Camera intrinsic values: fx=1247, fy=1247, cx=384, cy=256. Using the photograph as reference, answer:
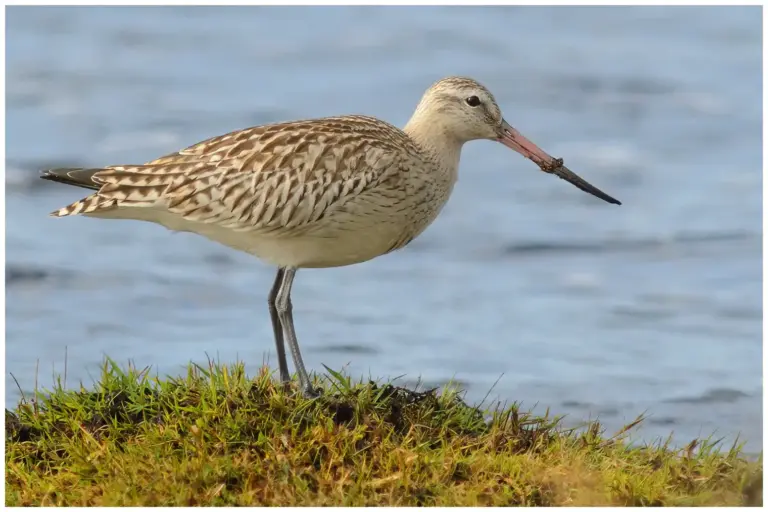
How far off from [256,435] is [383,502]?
2.96 feet

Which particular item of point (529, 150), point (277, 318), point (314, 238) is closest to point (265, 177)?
point (314, 238)

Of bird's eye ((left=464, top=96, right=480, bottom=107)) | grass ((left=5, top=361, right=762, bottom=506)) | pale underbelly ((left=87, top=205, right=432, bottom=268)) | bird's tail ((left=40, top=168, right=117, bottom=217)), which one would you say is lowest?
grass ((left=5, top=361, right=762, bottom=506))

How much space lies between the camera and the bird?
815cm

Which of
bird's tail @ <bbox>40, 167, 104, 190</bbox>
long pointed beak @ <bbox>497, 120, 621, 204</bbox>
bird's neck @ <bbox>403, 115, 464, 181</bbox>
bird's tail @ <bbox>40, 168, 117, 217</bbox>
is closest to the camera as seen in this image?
bird's tail @ <bbox>40, 168, 117, 217</bbox>

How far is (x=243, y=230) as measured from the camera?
832cm

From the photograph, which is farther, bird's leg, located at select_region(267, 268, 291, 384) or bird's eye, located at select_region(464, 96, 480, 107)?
bird's eye, located at select_region(464, 96, 480, 107)

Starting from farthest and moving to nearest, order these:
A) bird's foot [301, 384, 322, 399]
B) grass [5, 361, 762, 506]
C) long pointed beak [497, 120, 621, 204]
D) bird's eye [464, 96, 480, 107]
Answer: long pointed beak [497, 120, 621, 204] < bird's eye [464, 96, 480, 107] < bird's foot [301, 384, 322, 399] < grass [5, 361, 762, 506]

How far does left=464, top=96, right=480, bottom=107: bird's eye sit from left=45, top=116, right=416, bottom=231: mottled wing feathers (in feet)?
2.40

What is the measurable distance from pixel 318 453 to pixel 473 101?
→ 308 centimetres

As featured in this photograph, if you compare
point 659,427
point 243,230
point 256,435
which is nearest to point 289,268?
point 243,230

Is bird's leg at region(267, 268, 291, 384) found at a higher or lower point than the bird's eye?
lower

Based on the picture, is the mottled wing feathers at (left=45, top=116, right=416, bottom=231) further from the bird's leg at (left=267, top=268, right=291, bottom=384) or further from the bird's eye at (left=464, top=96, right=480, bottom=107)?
the bird's eye at (left=464, top=96, right=480, bottom=107)

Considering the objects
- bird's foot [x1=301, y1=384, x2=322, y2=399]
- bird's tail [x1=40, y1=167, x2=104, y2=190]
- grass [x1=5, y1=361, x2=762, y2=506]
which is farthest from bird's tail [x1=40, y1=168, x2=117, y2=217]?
bird's foot [x1=301, y1=384, x2=322, y2=399]

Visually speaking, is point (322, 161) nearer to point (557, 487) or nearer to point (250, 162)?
point (250, 162)
